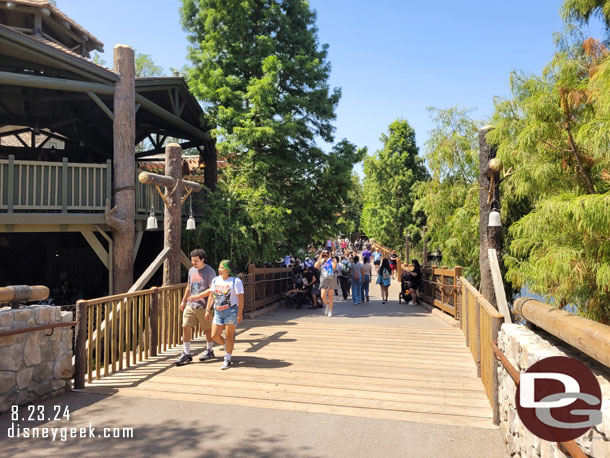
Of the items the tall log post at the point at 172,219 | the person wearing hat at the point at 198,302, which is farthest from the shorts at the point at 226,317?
the tall log post at the point at 172,219

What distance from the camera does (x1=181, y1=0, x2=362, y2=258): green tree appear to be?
546 inches

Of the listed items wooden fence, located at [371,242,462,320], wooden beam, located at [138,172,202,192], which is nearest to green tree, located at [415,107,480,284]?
wooden fence, located at [371,242,462,320]

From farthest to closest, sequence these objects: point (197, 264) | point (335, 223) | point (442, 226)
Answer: point (335, 223)
point (442, 226)
point (197, 264)

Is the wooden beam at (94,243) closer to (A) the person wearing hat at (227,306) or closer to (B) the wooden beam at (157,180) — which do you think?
(B) the wooden beam at (157,180)

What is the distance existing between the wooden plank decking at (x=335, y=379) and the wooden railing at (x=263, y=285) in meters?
2.74

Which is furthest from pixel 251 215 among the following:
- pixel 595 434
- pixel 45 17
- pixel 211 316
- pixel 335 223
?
pixel 595 434

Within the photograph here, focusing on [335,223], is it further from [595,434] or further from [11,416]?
[595,434]

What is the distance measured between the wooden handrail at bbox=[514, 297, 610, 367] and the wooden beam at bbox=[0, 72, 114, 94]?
1075 centimetres

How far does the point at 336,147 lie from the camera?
15375 millimetres

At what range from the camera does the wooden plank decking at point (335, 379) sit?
4914 mm

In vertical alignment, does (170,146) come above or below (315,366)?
above

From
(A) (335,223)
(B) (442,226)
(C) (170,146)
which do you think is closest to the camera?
(C) (170,146)

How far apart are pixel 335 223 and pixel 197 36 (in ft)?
28.2

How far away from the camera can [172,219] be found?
891 centimetres
